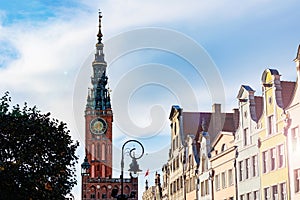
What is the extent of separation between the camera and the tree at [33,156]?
132ft

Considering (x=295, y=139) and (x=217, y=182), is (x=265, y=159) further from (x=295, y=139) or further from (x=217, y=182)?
(x=217, y=182)

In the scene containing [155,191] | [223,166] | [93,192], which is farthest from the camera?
[93,192]

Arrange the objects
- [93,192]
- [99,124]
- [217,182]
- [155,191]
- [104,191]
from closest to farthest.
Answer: [217,182]
[155,191]
[93,192]
[104,191]
[99,124]

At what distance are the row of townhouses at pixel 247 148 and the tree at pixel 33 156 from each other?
13207 mm

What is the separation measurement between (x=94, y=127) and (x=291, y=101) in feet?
417

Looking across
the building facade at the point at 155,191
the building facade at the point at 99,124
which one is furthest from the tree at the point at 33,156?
the building facade at the point at 99,124

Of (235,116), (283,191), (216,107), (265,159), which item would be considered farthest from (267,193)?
(216,107)

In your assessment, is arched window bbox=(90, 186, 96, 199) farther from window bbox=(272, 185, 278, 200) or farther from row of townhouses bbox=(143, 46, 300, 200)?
window bbox=(272, 185, 278, 200)

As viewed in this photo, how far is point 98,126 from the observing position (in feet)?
556

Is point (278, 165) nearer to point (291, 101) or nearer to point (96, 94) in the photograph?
point (291, 101)

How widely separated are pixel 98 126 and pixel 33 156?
419 ft

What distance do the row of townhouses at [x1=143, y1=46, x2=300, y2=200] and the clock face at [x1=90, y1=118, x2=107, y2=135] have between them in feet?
323

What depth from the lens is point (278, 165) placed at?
148 feet

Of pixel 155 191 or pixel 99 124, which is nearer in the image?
pixel 155 191
